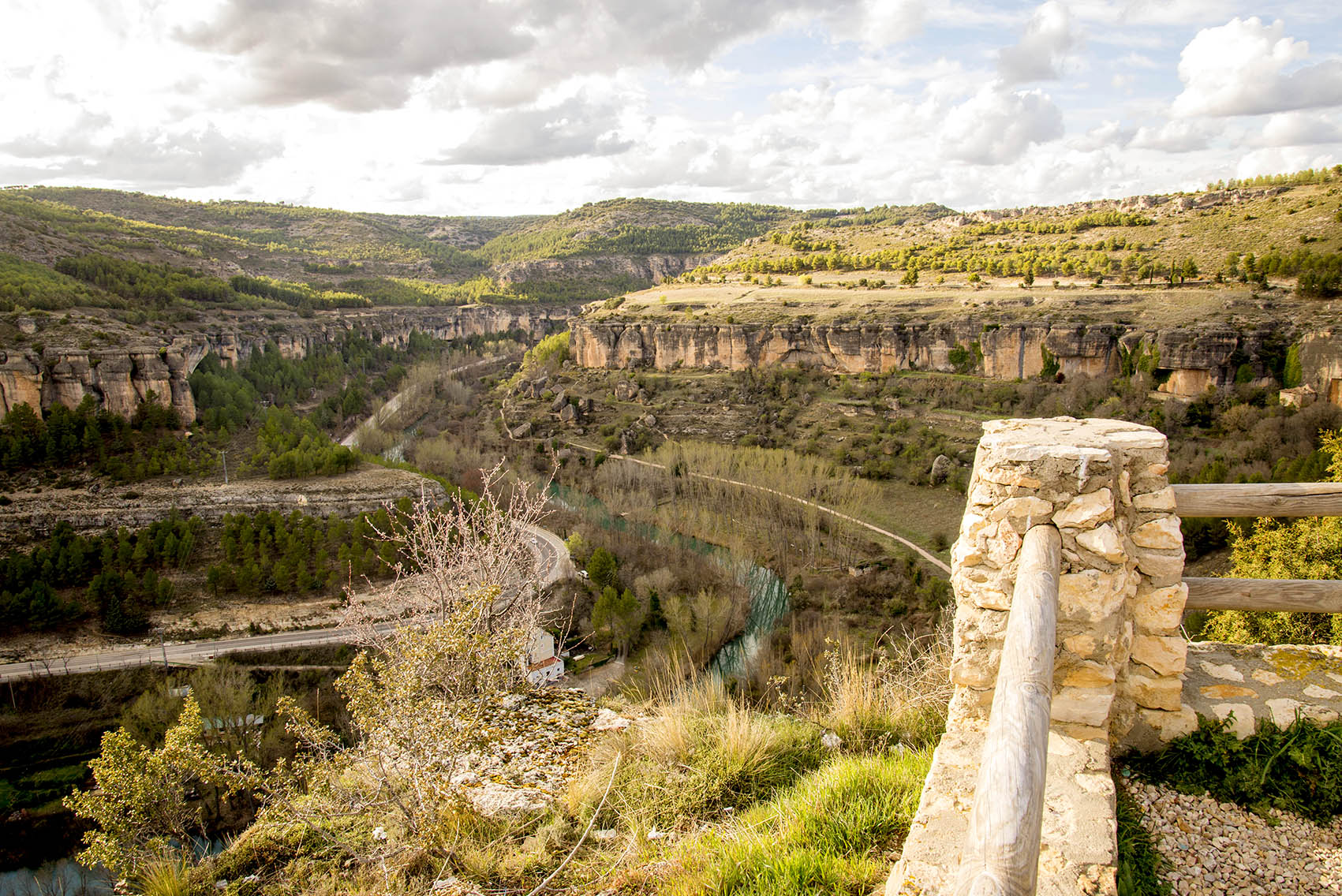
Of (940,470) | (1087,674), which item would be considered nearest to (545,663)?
(1087,674)

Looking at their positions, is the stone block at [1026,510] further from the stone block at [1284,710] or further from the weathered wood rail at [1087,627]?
the stone block at [1284,710]

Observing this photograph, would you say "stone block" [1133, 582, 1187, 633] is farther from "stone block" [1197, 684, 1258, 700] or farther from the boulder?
the boulder

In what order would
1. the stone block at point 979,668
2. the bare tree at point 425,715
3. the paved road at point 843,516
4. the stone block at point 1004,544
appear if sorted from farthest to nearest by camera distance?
the paved road at point 843,516
the bare tree at point 425,715
the stone block at point 979,668
the stone block at point 1004,544

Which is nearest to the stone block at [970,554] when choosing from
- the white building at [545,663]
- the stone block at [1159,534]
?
the stone block at [1159,534]

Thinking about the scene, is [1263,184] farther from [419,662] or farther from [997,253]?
[419,662]

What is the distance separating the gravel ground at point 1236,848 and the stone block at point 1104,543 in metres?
1.12

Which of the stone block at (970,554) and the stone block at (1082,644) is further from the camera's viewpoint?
the stone block at (970,554)

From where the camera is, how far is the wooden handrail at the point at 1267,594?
3992 millimetres

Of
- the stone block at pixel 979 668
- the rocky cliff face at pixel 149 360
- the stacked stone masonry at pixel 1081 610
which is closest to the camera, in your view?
the stacked stone masonry at pixel 1081 610

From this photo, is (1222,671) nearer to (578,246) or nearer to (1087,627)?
(1087,627)

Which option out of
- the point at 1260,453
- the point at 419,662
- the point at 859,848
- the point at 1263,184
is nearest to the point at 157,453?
the point at 419,662

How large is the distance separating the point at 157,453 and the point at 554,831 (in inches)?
1407

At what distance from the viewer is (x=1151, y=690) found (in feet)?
11.7

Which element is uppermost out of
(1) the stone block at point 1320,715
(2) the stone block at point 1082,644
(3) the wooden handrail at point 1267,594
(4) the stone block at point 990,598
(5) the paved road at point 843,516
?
(4) the stone block at point 990,598
